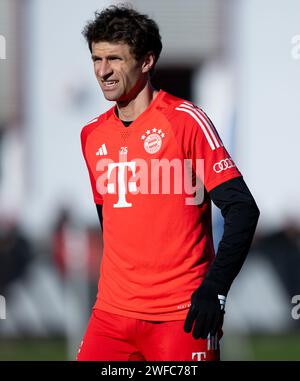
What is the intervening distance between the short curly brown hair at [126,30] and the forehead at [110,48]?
0.06 feet

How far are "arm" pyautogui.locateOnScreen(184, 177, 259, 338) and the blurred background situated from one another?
816 centimetres

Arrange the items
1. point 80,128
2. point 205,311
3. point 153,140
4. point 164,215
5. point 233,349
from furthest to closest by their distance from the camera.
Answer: point 80,128 → point 233,349 → point 153,140 → point 164,215 → point 205,311

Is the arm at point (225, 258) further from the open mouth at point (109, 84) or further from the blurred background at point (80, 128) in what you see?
the blurred background at point (80, 128)

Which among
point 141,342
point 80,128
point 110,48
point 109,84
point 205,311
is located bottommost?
point 80,128

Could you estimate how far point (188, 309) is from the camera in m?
5.57

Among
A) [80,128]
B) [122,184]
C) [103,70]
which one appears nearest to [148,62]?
[103,70]

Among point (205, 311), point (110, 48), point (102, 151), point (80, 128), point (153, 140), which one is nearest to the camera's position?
point (205, 311)

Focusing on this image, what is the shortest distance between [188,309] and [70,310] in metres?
8.21

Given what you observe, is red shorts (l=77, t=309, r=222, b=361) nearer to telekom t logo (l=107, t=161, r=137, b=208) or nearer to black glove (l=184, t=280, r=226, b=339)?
black glove (l=184, t=280, r=226, b=339)

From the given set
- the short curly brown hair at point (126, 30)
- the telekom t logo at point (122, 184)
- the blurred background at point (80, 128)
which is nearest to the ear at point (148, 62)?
the short curly brown hair at point (126, 30)

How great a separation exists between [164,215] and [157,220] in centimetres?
5

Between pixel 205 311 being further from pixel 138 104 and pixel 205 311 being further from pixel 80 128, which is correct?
pixel 80 128

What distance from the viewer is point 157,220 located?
563cm
